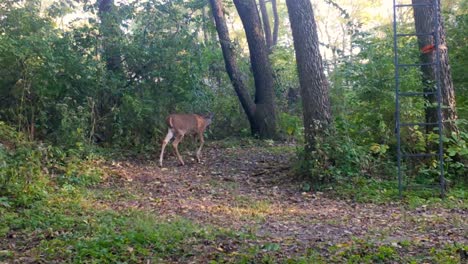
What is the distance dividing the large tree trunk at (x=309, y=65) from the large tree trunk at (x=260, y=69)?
528cm

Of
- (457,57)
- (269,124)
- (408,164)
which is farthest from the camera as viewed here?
(269,124)

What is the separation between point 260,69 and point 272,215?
897 centimetres

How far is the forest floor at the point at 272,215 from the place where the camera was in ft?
20.1

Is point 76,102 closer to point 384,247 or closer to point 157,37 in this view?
point 157,37

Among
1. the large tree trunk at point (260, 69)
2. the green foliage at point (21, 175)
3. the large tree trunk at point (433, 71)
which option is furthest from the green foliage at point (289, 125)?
the green foliage at point (21, 175)

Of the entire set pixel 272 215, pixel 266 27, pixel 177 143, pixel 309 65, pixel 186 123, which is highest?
pixel 266 27

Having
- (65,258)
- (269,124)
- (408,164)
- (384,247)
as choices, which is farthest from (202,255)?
(269,124)

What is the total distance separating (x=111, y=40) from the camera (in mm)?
14242

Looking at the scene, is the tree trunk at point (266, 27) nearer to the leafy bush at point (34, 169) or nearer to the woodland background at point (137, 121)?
the woodland background at point (137, 121)

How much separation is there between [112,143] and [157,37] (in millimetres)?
3156

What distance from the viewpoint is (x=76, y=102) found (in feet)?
42.6

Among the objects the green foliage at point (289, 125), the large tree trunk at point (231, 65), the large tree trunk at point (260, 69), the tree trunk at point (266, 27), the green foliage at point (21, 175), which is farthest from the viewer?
the tree trunk at point (266, 27)

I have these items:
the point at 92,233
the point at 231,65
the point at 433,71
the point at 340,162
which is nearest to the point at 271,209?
the point at 340,162

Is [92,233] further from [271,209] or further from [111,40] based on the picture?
[111,40]
